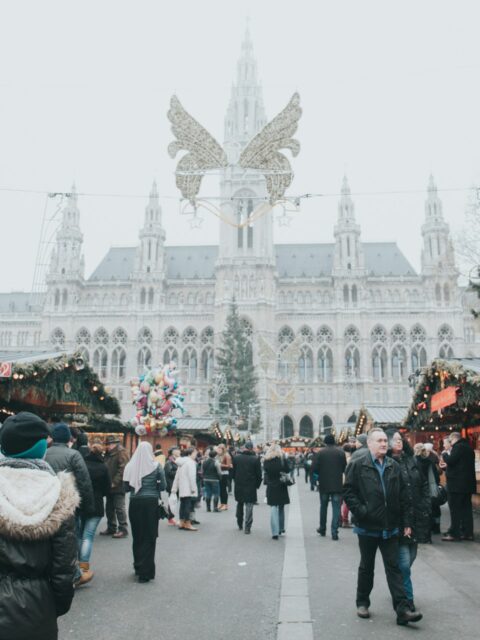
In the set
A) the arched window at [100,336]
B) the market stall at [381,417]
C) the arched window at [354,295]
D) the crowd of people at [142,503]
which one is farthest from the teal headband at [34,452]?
the arched window at [100,336]

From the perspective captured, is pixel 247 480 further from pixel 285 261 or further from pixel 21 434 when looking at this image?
pixel 285 261

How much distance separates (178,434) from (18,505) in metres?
22.1

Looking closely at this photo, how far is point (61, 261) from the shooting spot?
196ft

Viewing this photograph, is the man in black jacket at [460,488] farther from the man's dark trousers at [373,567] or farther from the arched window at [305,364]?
the arched window at [305,364]

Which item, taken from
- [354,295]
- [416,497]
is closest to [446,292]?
[354,295]

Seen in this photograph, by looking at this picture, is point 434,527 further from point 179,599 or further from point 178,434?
point 178,434

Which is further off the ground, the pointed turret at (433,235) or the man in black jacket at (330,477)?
the pointed turret at (433,235)

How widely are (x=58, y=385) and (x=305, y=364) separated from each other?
1901 inches

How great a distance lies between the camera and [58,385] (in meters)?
9.97

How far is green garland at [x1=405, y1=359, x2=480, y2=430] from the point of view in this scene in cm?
870

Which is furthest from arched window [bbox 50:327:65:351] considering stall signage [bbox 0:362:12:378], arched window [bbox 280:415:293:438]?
stall signage [bbox 0:362:12:378]

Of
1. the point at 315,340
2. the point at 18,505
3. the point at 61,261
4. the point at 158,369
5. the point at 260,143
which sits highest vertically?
the point at 61,261

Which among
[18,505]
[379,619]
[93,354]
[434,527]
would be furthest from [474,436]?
[93,354]

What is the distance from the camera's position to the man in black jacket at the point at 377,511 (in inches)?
196
